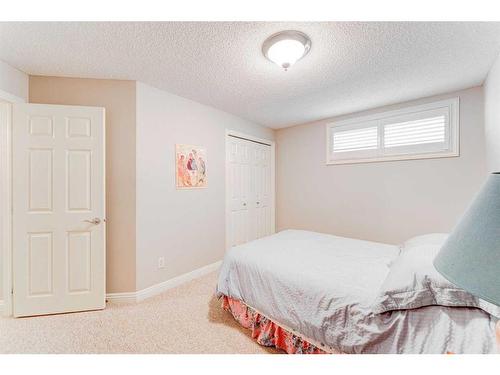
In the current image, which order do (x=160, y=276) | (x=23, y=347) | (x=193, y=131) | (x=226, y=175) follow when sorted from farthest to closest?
(x=226, y=175), (x=193, y=131), (x=160, y=276), (x=23, y=347)

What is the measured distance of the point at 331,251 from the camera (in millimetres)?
2000

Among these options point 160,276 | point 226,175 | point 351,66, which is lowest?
point 160,276

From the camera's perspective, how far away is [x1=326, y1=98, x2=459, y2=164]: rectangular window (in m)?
2.54

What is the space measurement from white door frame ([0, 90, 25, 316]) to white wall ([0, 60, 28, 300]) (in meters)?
0.03

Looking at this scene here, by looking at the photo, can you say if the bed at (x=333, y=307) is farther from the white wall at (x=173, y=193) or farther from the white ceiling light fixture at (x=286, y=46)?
the white ceiling light fixture at (x=286, y=46)

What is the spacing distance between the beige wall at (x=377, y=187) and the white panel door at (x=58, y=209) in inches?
114

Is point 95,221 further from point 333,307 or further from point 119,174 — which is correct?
point 333,307

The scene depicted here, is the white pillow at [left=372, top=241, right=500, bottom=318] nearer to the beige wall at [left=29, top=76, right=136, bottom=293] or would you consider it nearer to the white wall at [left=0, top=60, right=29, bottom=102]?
the beige wall at [left=29, top=76, right=136, bottom=293]

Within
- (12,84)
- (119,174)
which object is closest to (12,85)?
(12,84)

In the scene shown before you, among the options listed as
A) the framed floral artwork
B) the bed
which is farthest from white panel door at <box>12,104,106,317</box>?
the bed

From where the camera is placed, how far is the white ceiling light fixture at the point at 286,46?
5.00 feet

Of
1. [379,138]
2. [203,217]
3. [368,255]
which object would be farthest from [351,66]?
[203,217]
